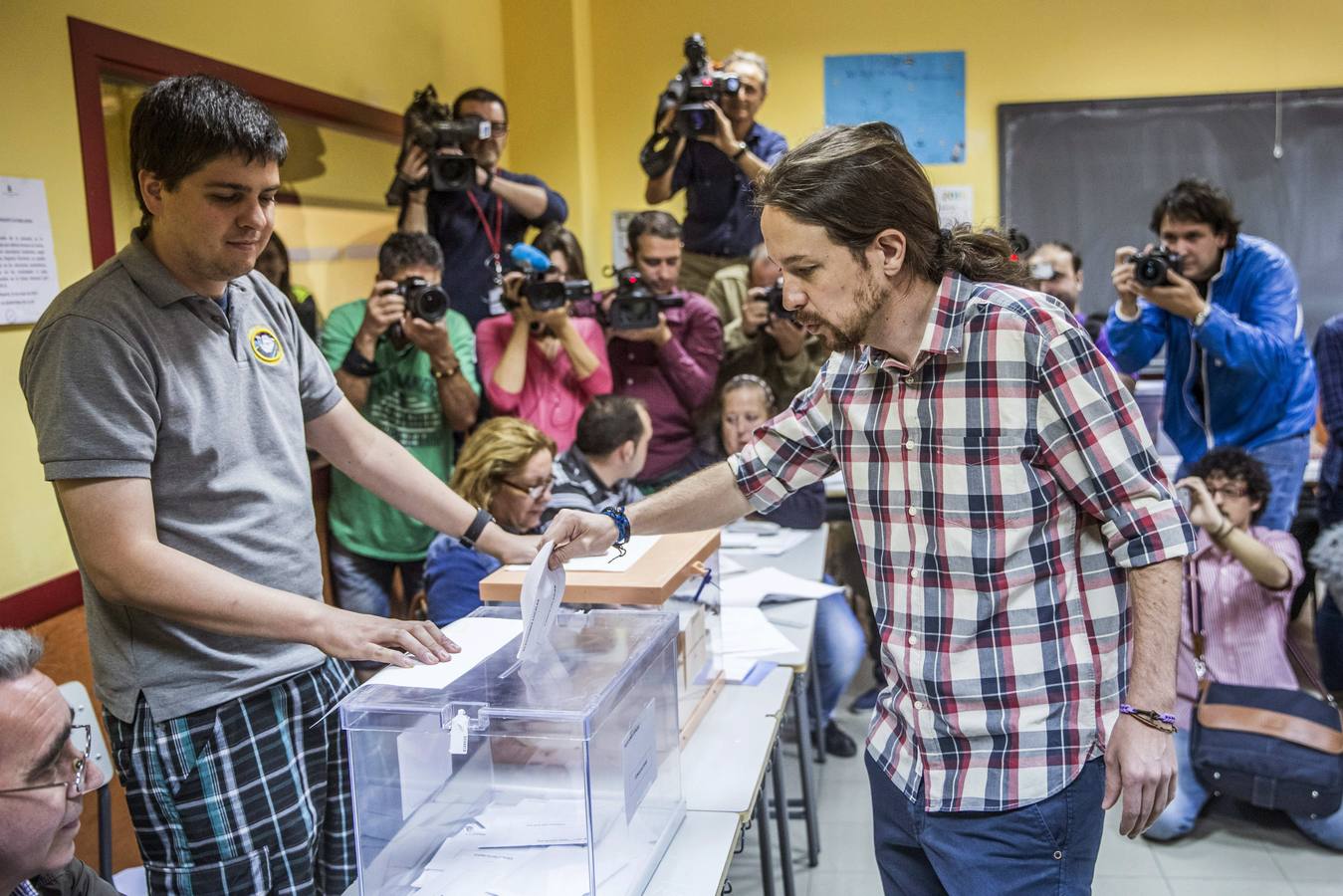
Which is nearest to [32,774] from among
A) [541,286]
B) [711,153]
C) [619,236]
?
[541,286]

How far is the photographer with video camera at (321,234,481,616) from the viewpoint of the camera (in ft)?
9.68

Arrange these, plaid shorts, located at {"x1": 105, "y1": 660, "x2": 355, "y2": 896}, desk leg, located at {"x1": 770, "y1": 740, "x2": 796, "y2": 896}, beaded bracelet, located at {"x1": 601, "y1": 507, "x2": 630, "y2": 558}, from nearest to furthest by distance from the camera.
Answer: plaid shorts, located at {"x1": 105, "y1": 660, "x2": 355, "y2": 896} < beaded bracelet, located at {"x1": 601, "y1": 507, "x2": 630, "y2": 558} < desk leg, located at {"x1": 770, "y1": 740, "x2": 796, "y2": 896}

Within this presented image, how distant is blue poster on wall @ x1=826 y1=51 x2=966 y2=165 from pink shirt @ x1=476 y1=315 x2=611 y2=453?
242cm

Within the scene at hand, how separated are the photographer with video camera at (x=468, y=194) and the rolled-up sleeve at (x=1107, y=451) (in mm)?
2325

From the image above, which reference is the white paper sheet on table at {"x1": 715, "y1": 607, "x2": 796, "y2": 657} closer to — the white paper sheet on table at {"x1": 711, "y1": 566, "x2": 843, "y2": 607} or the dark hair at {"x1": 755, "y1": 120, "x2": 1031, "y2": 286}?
the white paper sheet on table at {"x1": 711, "y1": 566, "x2": 843, "y2": 607}

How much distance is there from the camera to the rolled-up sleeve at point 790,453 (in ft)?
4.73

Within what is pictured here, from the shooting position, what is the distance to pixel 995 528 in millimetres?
1240

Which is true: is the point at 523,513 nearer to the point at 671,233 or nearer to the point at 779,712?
the point at 779,712

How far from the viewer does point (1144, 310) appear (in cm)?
344

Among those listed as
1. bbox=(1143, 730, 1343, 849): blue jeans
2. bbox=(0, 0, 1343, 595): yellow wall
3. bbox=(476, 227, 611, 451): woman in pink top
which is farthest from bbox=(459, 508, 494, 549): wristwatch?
bbox=(0, 0, 1343, 595): yellow wall

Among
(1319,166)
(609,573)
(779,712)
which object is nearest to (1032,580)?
(609,573)

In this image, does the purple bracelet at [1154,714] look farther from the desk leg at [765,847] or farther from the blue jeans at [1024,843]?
the desk leg at [765,847]

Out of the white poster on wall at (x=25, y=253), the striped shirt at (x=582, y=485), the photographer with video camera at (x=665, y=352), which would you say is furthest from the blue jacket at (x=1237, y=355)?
the white poster on wall at (x=25, y=253)

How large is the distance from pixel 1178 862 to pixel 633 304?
2137 millimetres
